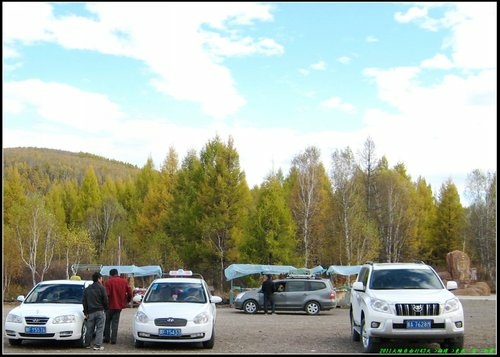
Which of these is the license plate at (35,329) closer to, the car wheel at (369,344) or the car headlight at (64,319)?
the car headlight at (64,319)

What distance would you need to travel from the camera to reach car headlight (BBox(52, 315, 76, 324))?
13672 millimetres

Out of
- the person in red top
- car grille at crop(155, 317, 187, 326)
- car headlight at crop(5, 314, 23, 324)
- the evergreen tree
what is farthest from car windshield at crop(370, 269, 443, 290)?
the evergreen tree

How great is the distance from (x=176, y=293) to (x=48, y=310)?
3052mm

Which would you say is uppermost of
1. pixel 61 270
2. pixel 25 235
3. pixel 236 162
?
pixel 236 162

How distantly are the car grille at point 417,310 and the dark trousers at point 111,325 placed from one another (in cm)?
670

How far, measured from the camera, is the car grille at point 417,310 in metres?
12.1

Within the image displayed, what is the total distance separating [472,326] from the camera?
1975cm

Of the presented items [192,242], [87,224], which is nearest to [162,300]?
[192,242]

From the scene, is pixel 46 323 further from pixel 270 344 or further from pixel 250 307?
pixel 250 307

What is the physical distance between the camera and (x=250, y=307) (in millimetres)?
29250

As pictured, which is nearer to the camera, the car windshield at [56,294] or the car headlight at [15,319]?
the car headlight at [15,319]

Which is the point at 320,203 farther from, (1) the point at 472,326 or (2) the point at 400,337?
(2) the point at 400,337

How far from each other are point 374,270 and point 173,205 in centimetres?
3674

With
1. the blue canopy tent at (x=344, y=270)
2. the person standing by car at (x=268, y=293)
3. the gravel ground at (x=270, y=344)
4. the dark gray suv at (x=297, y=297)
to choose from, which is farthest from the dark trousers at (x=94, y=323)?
the blue canopy tent at (x=344, y=270)
